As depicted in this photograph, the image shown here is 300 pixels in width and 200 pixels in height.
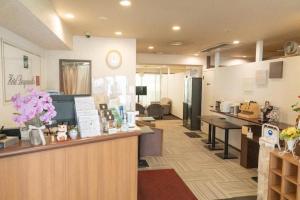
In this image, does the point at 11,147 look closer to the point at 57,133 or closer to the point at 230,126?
the point at 57,133

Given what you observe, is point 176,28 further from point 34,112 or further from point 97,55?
point 34,112

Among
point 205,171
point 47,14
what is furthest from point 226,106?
point 47,14

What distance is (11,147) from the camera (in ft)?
5.70

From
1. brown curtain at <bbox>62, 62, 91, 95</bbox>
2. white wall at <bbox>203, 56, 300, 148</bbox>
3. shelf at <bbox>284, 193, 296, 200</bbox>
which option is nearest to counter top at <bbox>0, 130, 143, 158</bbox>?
shelf at <bbox>284, 193, 296, 200</bbox>

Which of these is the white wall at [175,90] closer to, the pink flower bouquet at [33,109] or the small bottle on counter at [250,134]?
the small bottle on counter at [250,134]

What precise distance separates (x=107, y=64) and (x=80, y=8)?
211cm

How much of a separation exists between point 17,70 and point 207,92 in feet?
18.3

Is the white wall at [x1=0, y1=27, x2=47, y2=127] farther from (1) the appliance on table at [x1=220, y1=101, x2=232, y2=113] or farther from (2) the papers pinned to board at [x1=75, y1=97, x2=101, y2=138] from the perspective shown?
(1) the appliance on table at [x1=220, y1=101, x2=232, y2=113]

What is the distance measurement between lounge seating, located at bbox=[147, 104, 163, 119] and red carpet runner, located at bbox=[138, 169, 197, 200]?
606 centimetres

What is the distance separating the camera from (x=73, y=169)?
6.70ft

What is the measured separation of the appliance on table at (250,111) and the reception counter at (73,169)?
10.6 ft

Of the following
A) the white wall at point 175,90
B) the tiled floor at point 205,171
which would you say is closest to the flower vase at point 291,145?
the tiled floor at point 205,171

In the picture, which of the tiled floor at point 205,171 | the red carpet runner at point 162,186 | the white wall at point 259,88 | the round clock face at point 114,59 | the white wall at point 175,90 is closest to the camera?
the red carpet runner at point 162,186

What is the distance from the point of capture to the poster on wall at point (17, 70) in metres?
2.99
